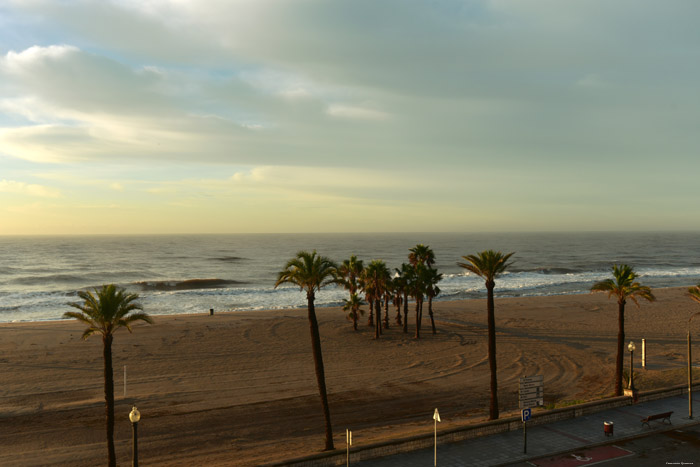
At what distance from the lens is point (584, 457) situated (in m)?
16.5

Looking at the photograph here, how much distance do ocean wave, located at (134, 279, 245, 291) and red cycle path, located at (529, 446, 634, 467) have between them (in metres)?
79.0

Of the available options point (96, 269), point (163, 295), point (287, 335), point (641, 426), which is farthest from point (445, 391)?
point (96, 269)

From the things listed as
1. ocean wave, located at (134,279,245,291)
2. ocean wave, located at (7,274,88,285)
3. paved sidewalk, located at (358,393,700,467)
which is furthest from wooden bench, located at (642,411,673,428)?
ocean wave, located at (7,274,88,285)

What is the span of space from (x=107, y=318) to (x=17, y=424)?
1265cm

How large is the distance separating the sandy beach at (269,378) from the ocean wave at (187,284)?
36.2m

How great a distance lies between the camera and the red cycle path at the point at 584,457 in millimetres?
16094

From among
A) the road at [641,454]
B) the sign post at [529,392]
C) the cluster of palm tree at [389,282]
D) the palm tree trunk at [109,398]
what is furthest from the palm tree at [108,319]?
the cluster of palm tree at [389,282]

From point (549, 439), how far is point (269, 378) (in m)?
17.9

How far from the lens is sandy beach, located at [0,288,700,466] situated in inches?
816

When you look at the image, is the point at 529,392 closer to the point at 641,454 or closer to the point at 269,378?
the point at 641,454

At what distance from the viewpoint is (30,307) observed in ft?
205

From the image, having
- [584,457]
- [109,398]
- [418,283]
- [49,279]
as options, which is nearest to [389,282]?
[418,283]

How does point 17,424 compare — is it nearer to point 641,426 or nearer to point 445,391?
point 445,391

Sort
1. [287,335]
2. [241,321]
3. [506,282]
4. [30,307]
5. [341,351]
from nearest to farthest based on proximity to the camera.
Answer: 1. [341,351]
2. [287,335]
3. [241,321]
4. [30,307]
5. [506,282]
